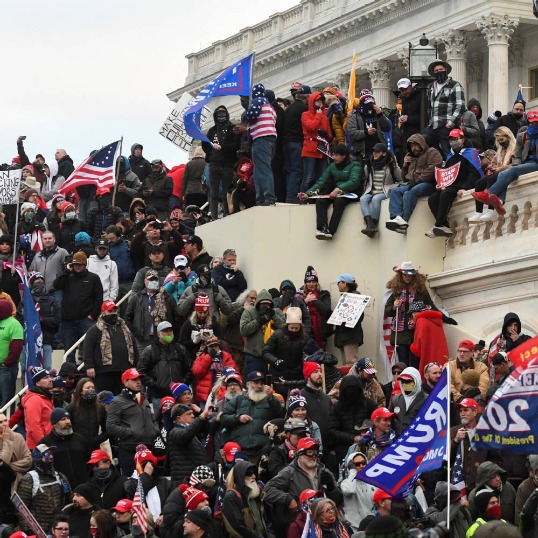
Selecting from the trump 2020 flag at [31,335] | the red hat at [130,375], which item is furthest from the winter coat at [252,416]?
the trump 2020 flag at [31,335]

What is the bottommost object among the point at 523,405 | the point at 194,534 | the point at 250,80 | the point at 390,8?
the point at 194,534

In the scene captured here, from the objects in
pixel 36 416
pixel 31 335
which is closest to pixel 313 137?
pixel 31 335

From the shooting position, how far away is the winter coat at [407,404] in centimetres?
2242

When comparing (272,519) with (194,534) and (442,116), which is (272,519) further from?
(442,116)

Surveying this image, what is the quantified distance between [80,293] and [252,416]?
18.4ft

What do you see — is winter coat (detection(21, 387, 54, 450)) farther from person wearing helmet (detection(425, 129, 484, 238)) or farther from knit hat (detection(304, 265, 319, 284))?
person wearing helmet (detection(425, 129, 484, 238))

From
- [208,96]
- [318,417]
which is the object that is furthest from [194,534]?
[208,96]

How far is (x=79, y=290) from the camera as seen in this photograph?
28.2 m

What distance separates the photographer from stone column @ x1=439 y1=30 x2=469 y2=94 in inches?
2464

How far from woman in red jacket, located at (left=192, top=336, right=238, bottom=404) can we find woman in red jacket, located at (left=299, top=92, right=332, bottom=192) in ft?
14.6

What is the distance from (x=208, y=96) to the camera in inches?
1233

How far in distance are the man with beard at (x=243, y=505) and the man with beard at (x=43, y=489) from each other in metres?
2.16

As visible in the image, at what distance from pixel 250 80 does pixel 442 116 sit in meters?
5.10

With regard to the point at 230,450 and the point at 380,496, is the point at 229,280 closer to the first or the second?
the point at 230,450
